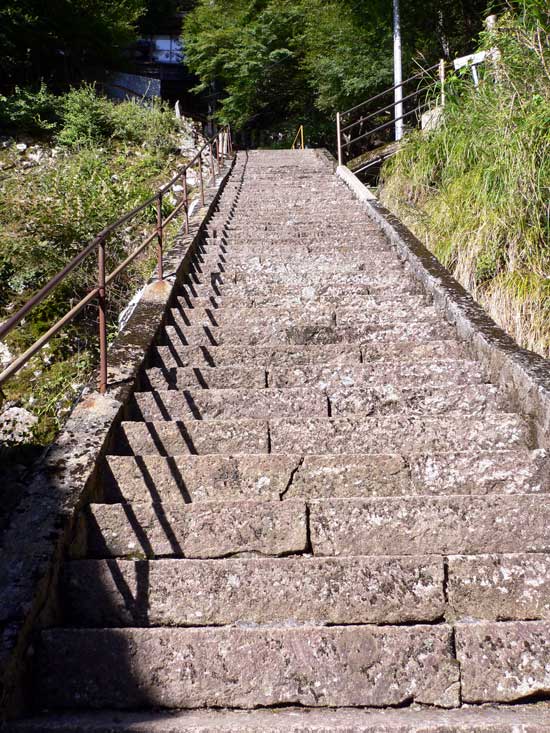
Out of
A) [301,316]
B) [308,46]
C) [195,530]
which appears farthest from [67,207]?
[308,46]

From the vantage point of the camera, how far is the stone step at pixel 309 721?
1.62 m

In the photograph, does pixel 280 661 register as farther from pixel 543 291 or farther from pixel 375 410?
pixel 543 291

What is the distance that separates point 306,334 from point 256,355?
501mm

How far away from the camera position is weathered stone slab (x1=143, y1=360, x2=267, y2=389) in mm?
3709

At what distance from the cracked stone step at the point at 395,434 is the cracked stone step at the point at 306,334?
1354mm

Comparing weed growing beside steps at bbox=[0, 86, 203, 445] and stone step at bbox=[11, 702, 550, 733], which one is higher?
weed growing beside steps at bbox=[0, 86, 203, 445]

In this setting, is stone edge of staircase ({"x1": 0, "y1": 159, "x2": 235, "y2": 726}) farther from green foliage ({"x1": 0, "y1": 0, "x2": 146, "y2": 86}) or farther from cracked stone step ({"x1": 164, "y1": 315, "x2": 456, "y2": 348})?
green foliage ({"x1": 0, "y1": 0, "x2": 146, "y2": 86})

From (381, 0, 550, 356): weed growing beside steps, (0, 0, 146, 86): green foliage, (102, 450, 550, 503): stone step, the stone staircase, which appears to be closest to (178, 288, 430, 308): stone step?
(381, 0, 550, 356): weed growing beside steps

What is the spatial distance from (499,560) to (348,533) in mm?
527

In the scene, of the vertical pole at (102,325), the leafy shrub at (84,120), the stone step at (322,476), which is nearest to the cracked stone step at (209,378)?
the vertical pole at (102,325)

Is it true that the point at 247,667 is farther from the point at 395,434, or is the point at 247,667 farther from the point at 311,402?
the point at 311,402

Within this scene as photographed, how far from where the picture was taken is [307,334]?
14.3 ft

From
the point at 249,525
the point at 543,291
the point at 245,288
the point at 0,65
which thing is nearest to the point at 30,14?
the point at 0,65

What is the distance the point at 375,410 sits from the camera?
11.2ft
